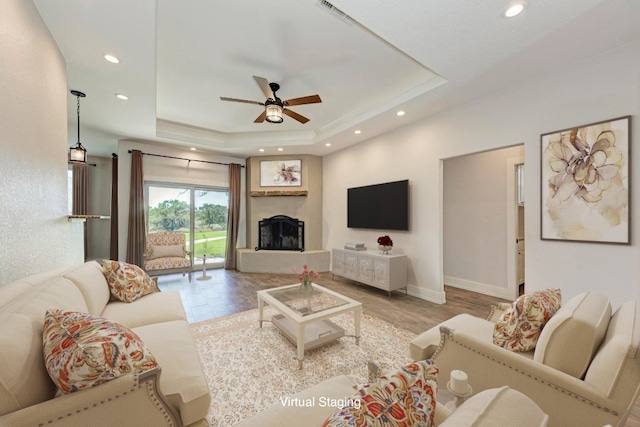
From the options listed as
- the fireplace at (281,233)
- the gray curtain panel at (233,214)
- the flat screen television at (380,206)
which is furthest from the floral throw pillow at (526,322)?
the gray curtain panel at (233,214)

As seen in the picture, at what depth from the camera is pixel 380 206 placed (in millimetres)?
4414

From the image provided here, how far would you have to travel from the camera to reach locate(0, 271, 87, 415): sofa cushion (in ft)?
2.77

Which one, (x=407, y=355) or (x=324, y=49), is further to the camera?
(x=324, y=49)

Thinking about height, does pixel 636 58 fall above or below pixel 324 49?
below

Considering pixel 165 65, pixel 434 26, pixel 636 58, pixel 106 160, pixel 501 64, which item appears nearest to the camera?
pixel 434 26

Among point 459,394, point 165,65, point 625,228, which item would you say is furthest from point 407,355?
point 165,65

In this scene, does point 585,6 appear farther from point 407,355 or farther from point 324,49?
point 407,355

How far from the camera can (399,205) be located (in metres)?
4.07

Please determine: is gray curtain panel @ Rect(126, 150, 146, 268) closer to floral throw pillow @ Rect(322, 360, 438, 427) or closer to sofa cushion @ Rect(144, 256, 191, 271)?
sofa cushion @ Rect(144, 256, 191, 271)

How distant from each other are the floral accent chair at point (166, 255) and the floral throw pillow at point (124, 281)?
2.16 m

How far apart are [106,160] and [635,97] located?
926cm

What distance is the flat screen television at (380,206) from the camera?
13.2 ft

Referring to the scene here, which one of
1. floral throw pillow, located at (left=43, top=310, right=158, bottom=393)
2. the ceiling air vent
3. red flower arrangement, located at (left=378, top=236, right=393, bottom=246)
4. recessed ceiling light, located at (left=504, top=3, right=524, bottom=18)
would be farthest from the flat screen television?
floral throw pillow, located at (left=43, top=310, right=158, bottom=393)

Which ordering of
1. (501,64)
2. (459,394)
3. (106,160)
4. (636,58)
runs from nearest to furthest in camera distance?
(459,394), (636,58), (501,64), (106,160)
